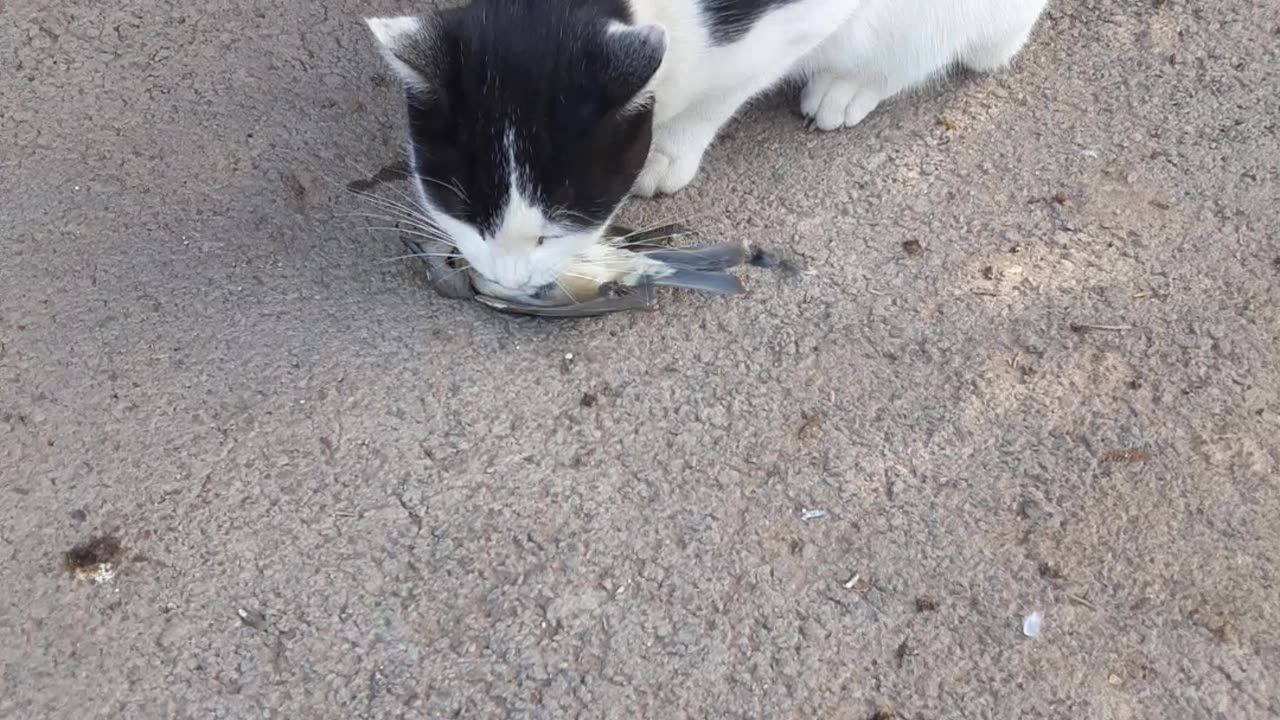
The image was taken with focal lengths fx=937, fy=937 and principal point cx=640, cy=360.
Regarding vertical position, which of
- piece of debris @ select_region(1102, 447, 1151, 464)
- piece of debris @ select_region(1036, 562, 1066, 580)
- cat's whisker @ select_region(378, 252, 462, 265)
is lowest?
piece of debris @ select_region(1036, 562, 1066, 580)

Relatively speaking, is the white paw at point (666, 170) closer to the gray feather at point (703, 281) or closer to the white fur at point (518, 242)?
the gray feather at point (703, 281)

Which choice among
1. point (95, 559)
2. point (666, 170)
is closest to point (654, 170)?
point (666, 170)

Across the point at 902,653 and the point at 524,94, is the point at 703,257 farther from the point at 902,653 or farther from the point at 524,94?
the point at 902,653

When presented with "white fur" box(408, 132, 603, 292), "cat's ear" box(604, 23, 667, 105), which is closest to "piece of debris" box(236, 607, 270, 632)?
"white fur" box(408, 132, 603, 292)

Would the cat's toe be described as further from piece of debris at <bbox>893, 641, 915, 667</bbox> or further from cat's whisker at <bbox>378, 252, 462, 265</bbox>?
piece of debris at <bbox>893, 641, 915, 667</bbox>

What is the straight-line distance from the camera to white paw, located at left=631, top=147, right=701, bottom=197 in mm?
1912

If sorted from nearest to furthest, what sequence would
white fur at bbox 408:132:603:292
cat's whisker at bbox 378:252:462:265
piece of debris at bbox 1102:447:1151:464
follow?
white fur at bbox 408:132:603:292 < piece of debris at bbox 1102:447:1151:464 < cat's whisker at bbox 378:252:462:265

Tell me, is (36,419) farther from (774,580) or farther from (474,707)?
(774,580)

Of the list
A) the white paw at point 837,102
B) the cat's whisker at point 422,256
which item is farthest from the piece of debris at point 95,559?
the white paw at point 837,102

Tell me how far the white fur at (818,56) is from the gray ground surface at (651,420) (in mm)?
85

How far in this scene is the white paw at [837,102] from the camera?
2.04 metres

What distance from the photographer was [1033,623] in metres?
1.48

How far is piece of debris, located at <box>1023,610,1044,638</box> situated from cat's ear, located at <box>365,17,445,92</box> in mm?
1224

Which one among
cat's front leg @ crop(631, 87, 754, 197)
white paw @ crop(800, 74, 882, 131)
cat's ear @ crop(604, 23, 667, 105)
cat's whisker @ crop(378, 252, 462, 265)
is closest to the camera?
cat's ear @ crop(604, 23, 667, 105)
